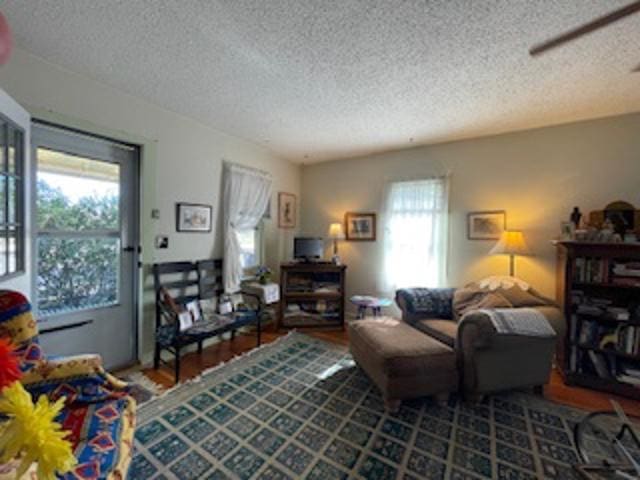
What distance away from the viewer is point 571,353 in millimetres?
2426

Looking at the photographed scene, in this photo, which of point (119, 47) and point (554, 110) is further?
point (554, 110)

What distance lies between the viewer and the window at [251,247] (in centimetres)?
370

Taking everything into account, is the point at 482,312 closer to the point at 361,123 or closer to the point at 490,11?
the point at 490,11

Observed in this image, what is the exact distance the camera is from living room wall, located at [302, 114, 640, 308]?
2660 mm

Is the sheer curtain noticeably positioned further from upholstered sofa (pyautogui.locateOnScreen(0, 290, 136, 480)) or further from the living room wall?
upholstered sofa (pyautogui.locateOnScreen(0, 290, 136, 480))

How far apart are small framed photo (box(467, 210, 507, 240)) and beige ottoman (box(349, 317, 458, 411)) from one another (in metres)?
1.68

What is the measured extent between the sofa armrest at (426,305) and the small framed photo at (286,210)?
2.13 metres

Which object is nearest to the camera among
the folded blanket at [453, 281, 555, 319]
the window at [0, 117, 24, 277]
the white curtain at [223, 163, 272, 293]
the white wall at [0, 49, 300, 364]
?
the window at [0, 117, 24, 277]

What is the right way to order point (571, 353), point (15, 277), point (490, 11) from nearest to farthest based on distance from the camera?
point (490, 11) < point (15, 277) < point (571, 353)

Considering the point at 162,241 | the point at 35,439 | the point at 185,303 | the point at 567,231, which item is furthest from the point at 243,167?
the point at 567,231

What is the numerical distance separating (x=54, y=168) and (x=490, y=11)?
9.83ft

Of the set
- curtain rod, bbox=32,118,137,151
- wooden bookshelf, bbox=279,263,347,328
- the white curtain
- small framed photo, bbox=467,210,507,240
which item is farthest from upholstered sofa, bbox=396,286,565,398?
curtain rod, bbox=32,118,137,151

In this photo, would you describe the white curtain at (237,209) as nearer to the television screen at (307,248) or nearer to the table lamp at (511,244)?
the television screen at (307,248)

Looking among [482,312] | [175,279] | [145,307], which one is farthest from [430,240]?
[145,307]
